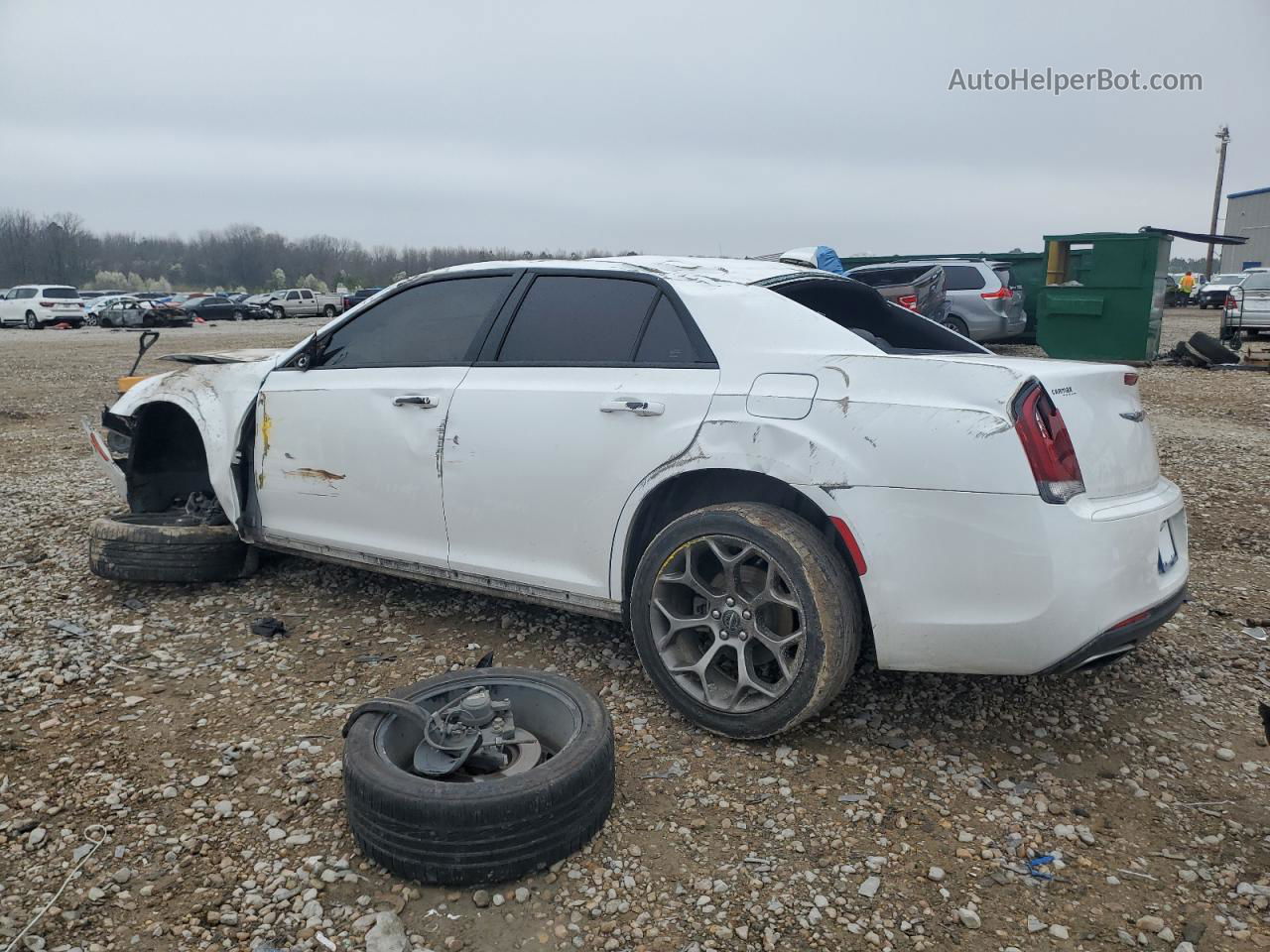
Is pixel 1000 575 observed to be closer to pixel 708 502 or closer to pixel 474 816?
pixel 708 502

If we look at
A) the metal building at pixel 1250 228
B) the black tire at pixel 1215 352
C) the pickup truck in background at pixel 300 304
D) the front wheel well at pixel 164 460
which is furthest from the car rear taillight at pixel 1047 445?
the metal building at pixel 1250 228

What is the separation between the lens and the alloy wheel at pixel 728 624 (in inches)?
117

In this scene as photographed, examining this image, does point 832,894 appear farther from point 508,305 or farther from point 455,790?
point 508,305

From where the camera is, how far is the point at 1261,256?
5759 centimetres

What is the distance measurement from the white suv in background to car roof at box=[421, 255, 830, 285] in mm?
39520

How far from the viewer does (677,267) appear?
12.0ft

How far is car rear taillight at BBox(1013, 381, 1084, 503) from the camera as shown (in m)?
2.65

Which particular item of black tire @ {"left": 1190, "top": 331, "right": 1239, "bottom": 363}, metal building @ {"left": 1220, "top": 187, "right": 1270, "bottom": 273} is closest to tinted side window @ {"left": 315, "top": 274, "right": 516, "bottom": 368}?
black tire @ {"left": 1190, "top": 331, "right": 1239, "bottom": 363}

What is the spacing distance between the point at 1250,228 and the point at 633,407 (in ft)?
227

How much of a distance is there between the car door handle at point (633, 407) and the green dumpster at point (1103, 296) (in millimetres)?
13671

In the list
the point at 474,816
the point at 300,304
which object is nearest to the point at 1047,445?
the point at 474,816

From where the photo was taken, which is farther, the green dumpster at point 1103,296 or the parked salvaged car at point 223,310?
the parked salvaged car at point 223,310

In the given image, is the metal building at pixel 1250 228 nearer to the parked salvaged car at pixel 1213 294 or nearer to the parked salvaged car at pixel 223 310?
the parked salvaged car at pixel 1213 294

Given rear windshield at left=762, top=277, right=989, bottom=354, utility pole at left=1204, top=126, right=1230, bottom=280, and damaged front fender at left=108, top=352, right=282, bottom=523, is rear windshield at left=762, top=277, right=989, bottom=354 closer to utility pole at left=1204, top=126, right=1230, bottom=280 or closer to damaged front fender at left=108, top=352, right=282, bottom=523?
damaged front fender at left=108, top=352, right=282, bottom=523
